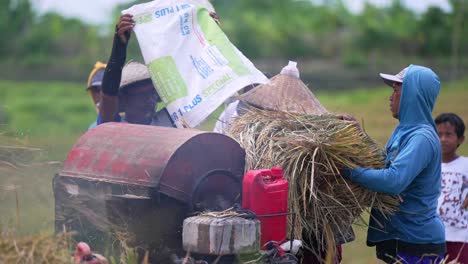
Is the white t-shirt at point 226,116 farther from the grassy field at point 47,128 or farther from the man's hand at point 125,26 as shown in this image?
the man's hand at point 125,26

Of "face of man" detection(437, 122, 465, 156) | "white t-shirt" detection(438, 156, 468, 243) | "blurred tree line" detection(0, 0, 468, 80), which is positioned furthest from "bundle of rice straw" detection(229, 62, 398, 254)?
"blurred tree line" detection(0, 0, 468, 80)

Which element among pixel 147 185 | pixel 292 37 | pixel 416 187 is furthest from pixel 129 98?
pixel 292 37

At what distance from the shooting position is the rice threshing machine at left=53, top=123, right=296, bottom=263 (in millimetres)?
4344

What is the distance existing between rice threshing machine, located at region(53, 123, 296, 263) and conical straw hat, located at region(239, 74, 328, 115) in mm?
948

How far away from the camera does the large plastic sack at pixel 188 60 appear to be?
5414 millimetres

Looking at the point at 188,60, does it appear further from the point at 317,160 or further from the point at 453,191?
the point at 453,191

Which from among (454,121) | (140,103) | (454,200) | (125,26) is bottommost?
(454,200)

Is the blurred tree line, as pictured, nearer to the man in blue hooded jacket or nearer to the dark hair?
the dark hair

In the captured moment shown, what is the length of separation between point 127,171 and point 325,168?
1172 mm

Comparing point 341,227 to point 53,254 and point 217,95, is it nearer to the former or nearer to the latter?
point 217,95

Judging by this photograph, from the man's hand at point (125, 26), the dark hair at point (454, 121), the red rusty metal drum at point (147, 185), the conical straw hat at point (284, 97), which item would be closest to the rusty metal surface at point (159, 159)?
the red rusty metal drum at point (147, 185)

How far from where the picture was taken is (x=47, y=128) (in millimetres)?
27672

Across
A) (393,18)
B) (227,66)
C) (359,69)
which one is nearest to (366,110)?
(359,69)

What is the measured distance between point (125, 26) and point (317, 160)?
5.33ft
